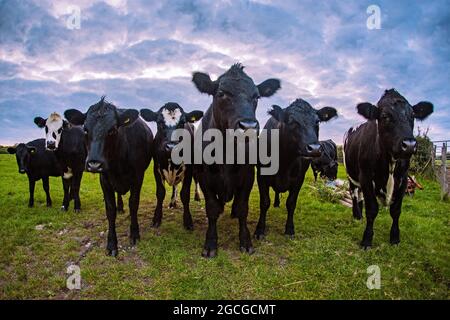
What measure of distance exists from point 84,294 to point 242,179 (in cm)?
299

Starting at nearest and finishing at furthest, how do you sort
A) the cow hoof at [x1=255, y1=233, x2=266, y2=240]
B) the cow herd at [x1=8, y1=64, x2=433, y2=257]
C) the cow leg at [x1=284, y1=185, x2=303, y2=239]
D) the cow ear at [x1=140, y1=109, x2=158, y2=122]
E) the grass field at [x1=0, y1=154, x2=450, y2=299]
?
1. the grass field at [x1=0, y1=154, x2=450, y2=299]
2. the cow herd at [x1=8, y1=64, x2=433, y2=257]
3. the cow hoof at [x1=255, y1=233, x2=266, y2=240]
4. the cow leg at [x1=284, y1=185, x2=303, y2=239]
5. the cow ear at [x1=140, y1=109, x2=158, y2=122]

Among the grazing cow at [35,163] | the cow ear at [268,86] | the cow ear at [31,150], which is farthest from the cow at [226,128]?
the cow ear at [31,150]

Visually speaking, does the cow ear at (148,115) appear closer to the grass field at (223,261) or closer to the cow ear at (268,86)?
the grass field at (223,261)

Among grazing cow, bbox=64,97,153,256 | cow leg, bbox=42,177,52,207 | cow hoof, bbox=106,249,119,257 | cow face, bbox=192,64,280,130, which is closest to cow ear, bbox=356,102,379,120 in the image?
cow face, bbox=192,64,280,130

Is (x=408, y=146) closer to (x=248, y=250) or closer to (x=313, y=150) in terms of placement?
(x=313, y=150)

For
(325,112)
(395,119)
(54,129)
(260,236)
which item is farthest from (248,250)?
(54,129)

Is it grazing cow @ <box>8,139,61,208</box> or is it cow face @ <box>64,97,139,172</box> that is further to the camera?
grazing cow @ <box>8,139,61,208</box>

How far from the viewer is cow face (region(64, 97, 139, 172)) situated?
5.43 meters

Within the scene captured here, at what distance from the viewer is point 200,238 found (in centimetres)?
689

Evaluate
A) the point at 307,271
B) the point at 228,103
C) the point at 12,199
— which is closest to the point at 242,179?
the point at 228,103

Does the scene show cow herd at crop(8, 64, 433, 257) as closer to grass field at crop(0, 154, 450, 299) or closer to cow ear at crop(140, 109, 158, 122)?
cow ear at crop(140, 109, 158, 122)

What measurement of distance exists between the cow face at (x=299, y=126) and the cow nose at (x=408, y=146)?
1356 millimetres

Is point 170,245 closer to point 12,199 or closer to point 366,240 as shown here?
point 366,240
